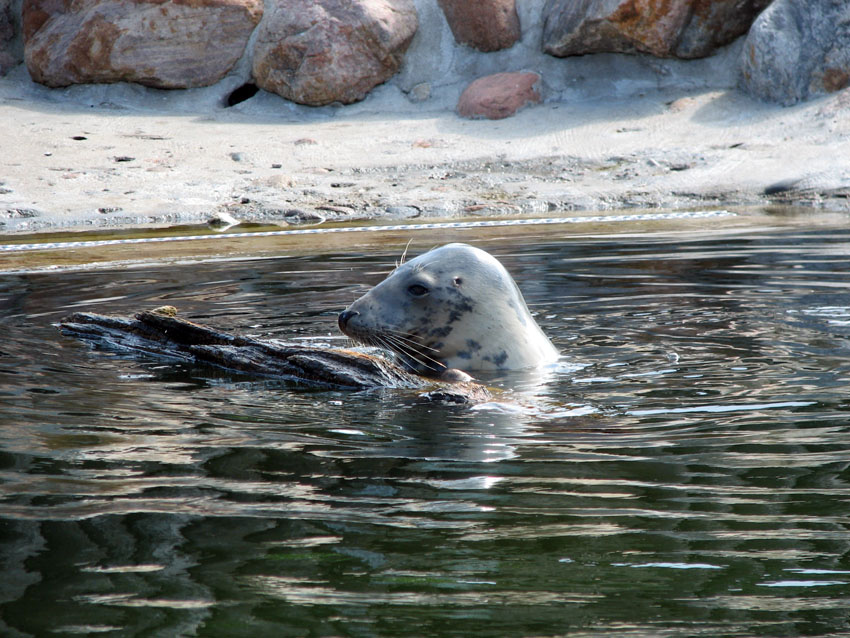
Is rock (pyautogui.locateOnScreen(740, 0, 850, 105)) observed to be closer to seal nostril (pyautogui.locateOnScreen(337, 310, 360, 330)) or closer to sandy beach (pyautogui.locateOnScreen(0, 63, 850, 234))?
sandy beach (pyautogui.locateOnScreen(0, 63, 850, 234))

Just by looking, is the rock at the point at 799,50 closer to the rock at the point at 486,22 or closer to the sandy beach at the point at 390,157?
the sandy beach at the point at 390,157

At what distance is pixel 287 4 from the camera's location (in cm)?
1697

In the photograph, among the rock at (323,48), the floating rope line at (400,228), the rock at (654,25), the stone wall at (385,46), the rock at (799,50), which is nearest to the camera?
the floating rope line at (400,228)

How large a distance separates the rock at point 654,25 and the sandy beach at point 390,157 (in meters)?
0.79

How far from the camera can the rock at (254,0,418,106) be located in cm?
1662

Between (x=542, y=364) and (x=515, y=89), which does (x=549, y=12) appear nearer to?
(x=515, y=89)

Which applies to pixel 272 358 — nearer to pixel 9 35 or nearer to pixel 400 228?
pixel 400 228

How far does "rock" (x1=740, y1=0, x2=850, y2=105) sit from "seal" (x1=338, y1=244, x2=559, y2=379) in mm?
11783

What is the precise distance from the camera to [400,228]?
10.4 meters

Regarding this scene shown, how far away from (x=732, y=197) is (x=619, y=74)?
4851mm

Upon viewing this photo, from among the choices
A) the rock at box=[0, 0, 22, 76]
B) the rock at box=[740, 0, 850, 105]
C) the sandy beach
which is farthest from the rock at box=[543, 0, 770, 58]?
the rock at box=[0, 0, 22, 76]

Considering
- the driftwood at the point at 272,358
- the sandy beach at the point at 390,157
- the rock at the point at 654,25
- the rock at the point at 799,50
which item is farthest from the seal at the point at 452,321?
the rock at the point at 654,25

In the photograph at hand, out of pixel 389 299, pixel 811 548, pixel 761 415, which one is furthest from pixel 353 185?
pixel 811 548

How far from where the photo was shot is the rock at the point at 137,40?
16625mm
